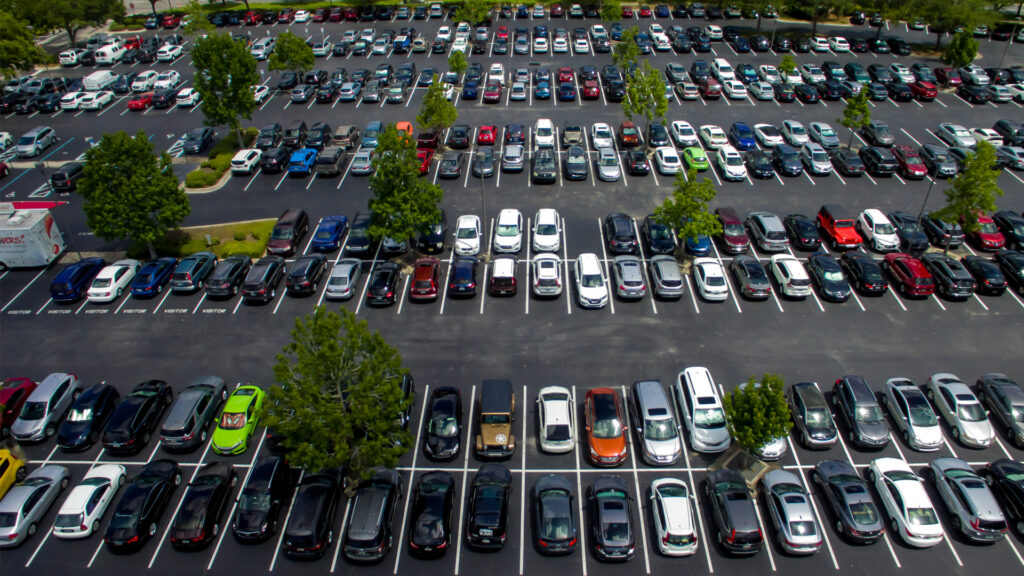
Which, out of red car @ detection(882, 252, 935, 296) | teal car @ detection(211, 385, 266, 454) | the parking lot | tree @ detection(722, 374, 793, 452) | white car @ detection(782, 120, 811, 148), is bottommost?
the parking lot

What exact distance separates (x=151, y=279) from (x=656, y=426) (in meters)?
27.8

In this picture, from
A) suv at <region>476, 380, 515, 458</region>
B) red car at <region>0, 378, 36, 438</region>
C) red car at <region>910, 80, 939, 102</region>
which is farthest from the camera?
red car at <region>910, 80, 939, 102</region>

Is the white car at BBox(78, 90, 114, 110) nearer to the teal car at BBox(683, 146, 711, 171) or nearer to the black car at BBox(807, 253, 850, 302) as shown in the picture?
the teal car at BBox(683, 146, 711, 171)

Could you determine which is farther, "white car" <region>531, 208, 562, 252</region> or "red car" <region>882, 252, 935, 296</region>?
"white car" <region>531, 208, 562, 252</region>

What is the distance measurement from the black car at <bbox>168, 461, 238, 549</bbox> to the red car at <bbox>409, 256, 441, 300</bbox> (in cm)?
1296

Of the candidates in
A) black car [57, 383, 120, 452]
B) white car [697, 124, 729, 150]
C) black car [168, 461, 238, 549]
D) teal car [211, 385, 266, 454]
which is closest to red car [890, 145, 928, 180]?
white car [697, 124, 729, 150]

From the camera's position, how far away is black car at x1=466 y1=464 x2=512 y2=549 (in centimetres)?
2284

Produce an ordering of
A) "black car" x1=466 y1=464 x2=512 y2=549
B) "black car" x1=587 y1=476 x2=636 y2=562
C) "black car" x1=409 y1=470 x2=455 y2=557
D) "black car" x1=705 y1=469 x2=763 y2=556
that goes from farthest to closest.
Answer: "black car" x1=466 y1=464 x2=512 y2=549 < "black car" x1=409 y1=470 x2=455 y2=557 < "black car" x1=705 y1=469 x2=763 y2=556 < "black car" x1=587 y1=476 x2=636 y2=562

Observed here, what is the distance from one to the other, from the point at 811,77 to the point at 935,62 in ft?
52.8

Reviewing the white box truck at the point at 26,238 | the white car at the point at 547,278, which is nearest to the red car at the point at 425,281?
the white car at the point at 547,278

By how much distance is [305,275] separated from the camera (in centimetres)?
3559

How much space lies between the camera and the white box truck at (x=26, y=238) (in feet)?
125

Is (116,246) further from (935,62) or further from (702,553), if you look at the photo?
(935,62)

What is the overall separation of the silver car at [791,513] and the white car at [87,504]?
24.4 m
